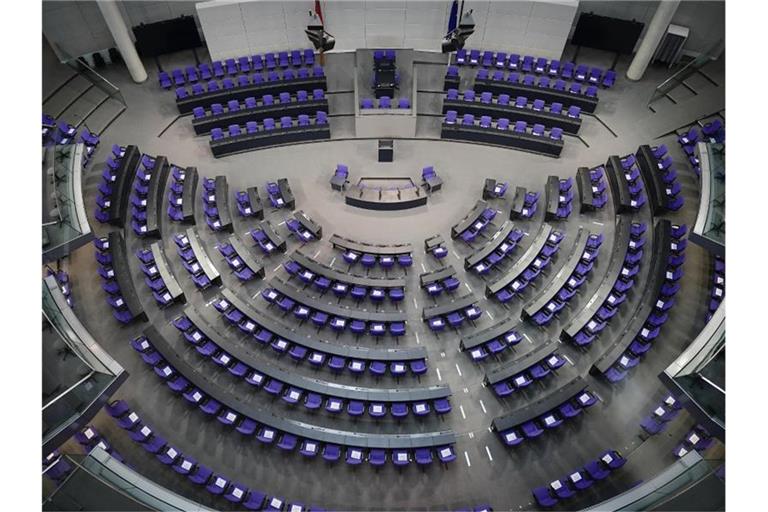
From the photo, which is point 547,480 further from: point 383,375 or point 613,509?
point 383,375

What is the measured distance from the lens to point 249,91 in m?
22.0

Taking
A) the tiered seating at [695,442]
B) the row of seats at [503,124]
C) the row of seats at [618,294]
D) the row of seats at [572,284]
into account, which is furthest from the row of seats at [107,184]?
the tiered seating at [695,442]

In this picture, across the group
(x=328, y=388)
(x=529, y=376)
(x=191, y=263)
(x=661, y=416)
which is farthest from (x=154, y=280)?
(x=661, y=416)

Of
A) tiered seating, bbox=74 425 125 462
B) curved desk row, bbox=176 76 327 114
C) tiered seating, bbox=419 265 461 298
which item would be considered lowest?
tiered seating, bbox=74 425 125 462

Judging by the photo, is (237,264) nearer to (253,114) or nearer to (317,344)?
(317,344)

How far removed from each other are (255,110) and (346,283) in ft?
29.3

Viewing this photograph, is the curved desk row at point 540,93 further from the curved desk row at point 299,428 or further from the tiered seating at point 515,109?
the curved desk row at point 299,428

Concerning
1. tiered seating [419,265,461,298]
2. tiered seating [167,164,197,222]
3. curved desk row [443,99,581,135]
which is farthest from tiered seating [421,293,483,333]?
tiered seating [167,164,197,222]

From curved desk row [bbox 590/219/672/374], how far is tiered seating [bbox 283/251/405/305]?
6.32 metres

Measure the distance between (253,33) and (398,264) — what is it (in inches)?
477

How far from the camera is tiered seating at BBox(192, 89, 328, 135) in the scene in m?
21.4

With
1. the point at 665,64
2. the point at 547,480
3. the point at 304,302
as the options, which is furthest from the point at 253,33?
the point at 547,480

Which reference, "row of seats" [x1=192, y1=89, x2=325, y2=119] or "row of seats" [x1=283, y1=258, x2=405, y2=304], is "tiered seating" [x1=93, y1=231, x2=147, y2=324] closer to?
"row of seats" [x1=283, y1=258, x2=405, y2=304]

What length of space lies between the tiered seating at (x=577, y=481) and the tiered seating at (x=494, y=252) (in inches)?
258
